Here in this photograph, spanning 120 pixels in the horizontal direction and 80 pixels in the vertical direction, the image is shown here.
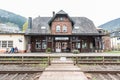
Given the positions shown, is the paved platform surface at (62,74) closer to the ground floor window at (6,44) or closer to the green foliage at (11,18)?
the ground floor window at (6,44)

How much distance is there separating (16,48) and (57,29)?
24.7 ft

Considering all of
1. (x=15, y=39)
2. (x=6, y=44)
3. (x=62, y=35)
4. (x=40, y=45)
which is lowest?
(x=40, y=45)

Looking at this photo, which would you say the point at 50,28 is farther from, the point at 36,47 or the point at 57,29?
the point at 36,47

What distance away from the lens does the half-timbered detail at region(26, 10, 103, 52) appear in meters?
36.1

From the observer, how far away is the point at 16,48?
33594 mm

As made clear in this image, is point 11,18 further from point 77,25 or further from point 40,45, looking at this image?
point 77,25

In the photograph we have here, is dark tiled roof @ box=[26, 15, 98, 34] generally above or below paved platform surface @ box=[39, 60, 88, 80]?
above

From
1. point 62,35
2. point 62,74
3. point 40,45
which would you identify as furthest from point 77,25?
point 62,74

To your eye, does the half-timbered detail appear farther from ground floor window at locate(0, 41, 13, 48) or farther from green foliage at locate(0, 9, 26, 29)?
green foliage at locate(0, 9, 26, 29)

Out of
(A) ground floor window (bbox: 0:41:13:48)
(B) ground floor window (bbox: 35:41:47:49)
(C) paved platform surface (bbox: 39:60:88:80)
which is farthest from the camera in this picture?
(B) ground floor window (bbox: 35:41:47:49)

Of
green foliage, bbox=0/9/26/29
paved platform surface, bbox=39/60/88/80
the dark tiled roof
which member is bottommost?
paved platform surface, bbox=39/60/88/80

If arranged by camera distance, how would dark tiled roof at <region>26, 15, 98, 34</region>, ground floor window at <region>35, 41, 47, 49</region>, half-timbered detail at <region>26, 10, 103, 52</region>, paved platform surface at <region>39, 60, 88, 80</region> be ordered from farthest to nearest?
1. ground floor window at <region>35, 41, 47, 49</region>
2. dark tiled roof at <region>26, 15, 98, 34</region>
3. half-timbered detail at <region>26, 10, 103, 52</region>
4. paved platform surface at <region>39, 60, 88, 80</region>

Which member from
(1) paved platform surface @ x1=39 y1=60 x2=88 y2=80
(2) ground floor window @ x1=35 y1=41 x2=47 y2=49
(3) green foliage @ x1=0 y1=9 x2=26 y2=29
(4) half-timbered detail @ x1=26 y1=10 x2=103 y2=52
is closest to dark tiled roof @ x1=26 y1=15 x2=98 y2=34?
(4) half-timbered detail @ x1=26 y1=10 x2=103 y2=52

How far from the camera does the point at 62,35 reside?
36156 mm
